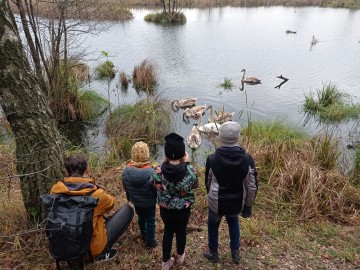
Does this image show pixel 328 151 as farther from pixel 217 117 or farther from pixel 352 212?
pixel 217 117

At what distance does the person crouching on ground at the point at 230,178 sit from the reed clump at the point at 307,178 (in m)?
1.88

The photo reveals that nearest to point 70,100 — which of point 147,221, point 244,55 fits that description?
point 147,221

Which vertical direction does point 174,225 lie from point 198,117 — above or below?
above

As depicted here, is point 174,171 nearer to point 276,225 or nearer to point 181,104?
point 276,225

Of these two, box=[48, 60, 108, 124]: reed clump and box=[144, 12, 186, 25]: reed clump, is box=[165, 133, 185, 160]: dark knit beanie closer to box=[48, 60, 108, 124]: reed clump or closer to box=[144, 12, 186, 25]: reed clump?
box=[48, 60, 108, 124]: reed clump

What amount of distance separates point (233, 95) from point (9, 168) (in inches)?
352

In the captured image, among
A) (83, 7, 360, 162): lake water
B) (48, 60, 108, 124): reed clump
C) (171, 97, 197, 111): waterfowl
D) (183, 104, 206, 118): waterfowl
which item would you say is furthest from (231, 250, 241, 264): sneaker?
(171, 97, 197, 111): waterfowl

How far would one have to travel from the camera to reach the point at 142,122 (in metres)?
8.85

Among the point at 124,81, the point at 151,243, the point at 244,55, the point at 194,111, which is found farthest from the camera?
the point at 244,55

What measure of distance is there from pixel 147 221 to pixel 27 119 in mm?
1607

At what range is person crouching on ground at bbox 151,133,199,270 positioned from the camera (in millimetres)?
2801

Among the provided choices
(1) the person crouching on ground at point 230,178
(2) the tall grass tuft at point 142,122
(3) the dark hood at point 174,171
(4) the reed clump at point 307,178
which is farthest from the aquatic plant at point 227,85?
(3) the dark hood at point 174,171

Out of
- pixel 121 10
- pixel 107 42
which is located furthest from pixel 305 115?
pixel 121 10

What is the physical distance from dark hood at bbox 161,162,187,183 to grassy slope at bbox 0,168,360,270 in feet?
3.75
